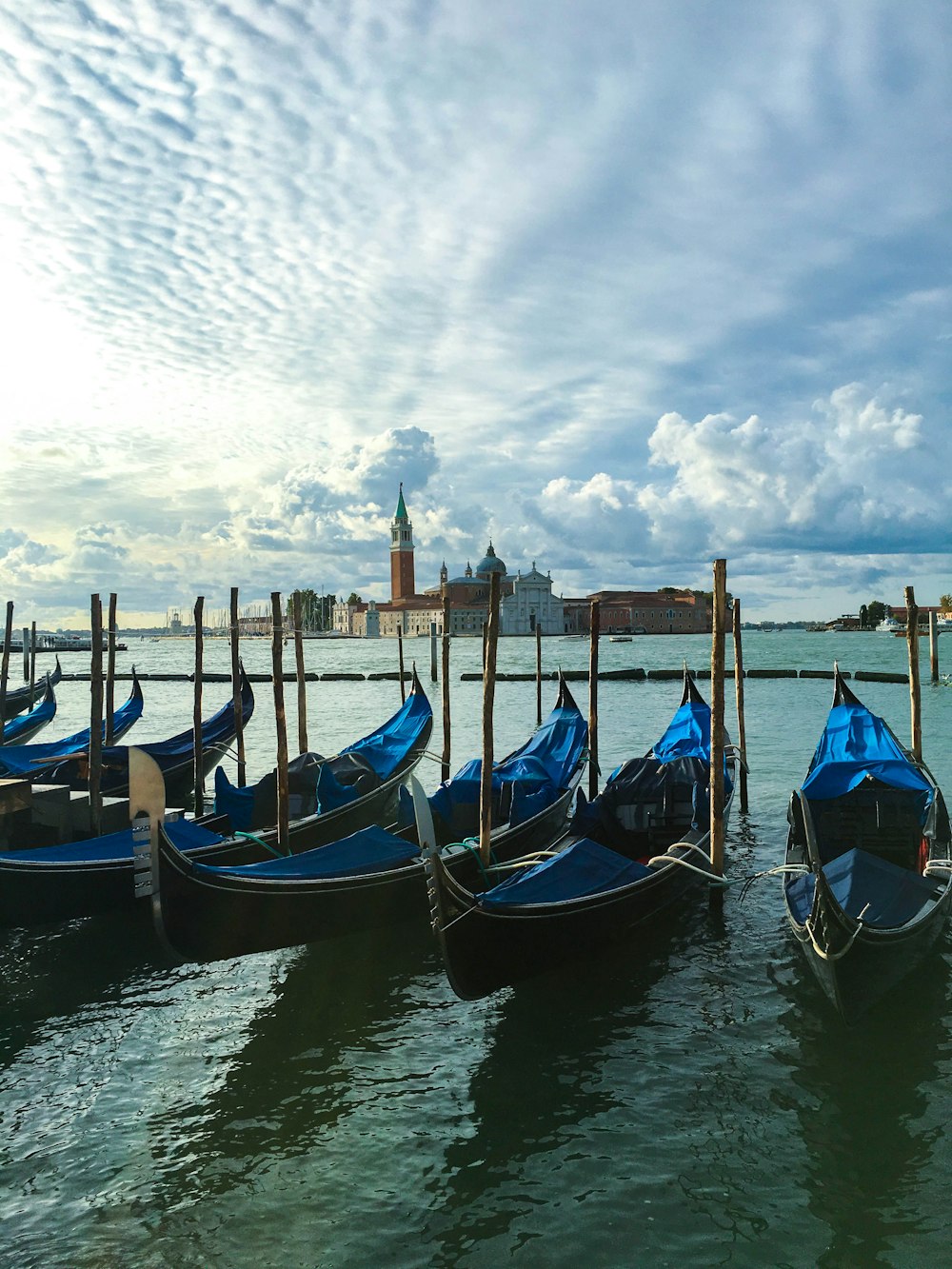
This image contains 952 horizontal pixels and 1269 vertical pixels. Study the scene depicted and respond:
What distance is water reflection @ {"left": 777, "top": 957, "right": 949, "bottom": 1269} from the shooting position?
3664 mm

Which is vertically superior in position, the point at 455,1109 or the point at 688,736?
the point at 688,736

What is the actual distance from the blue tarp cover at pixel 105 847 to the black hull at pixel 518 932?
103 inches

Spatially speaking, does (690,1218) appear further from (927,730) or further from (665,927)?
(927,730)

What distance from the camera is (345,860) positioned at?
624 cm

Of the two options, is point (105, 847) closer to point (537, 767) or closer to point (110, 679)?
point (537, 767)

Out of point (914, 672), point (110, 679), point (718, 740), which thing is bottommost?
point (718, 740)

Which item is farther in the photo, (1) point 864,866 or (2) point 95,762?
(2) point 95,762

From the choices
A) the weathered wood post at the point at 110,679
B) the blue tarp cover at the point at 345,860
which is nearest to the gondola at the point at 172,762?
the weathered wood post at the point at 110,679

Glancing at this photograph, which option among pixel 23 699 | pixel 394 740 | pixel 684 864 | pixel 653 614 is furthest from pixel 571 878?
pixel 653 614

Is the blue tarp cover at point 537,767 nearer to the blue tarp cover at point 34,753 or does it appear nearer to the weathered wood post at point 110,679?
the blue tarp cover at point 34,753

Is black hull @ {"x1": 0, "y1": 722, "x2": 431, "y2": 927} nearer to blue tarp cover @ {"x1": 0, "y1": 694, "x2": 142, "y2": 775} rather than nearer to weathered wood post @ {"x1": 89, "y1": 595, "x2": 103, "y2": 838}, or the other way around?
weathered wood post @ {"x1": 89, "y1": 595, "x2": 103, "y2": 838}

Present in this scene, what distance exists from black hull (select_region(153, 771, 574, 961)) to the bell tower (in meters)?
112

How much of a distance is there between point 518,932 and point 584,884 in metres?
0.73

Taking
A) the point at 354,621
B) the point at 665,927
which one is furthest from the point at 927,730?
the point at 354,621
